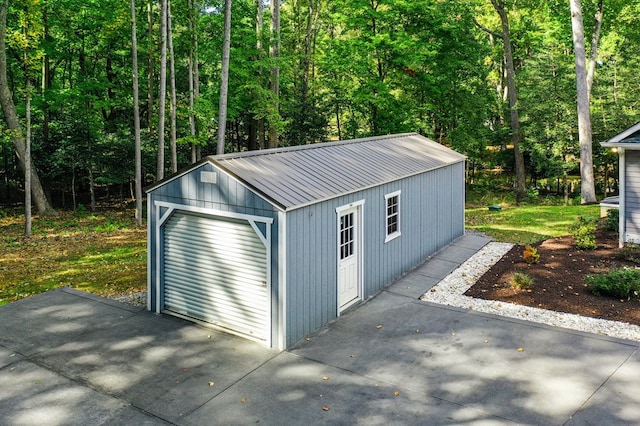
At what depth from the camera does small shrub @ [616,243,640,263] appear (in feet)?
39.6

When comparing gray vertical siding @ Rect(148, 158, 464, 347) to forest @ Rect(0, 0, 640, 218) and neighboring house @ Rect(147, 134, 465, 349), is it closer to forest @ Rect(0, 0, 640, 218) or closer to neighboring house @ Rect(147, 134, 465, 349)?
neighboring house @ Rect(147, 134, 465, 349)

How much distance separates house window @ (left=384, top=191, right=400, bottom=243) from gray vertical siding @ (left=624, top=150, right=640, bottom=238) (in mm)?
6105

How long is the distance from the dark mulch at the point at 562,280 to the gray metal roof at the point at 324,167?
2.93 m

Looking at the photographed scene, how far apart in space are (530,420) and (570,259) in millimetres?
7218

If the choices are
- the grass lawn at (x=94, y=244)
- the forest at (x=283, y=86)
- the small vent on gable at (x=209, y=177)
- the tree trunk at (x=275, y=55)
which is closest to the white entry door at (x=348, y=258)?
the small vent on gable at (x=209, y=177)

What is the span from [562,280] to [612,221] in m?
4.90

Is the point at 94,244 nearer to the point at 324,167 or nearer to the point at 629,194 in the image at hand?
the point at 324,167

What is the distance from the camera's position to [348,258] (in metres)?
9.89

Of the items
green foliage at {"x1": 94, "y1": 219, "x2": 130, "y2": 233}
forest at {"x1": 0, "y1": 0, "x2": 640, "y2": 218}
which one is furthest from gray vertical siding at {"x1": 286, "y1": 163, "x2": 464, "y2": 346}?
green foliage at {"x1": 94, "y1": 219, "x2": 130, "y2": 233}

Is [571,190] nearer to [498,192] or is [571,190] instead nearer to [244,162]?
[498,192]

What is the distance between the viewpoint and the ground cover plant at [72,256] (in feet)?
38.0

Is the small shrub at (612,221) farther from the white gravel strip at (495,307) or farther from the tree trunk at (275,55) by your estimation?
the tree trunk at (275,55)

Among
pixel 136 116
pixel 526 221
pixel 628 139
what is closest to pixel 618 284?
pixel 628 139

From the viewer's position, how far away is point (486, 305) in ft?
32.8
